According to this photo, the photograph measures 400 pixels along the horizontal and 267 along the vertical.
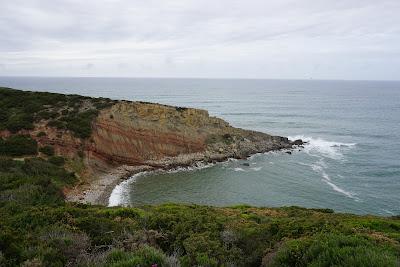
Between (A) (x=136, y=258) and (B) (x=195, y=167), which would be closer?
(A) (x=136, y=258)

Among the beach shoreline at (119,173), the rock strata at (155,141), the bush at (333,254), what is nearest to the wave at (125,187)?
the beach shoreline at (119,173)

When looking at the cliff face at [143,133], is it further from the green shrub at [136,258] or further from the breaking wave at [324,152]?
the green shrub at [136,258]

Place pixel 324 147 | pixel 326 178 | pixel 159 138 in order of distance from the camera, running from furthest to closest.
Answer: pixel 324 147 < pixel 159 138 < pixel 326 178

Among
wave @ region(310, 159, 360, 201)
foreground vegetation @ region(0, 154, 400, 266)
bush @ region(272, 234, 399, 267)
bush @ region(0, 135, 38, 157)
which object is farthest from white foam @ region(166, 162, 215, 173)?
bush @ region(272, 234, 399, 267)

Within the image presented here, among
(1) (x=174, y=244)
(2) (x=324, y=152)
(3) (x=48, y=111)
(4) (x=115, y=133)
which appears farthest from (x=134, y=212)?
(2) (x=324, y=152)

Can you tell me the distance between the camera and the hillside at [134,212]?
9062 millimetres

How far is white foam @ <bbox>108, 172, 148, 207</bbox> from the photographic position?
129 feet

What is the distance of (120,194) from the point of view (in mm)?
41969

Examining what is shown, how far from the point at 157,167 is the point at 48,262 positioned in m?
45.4

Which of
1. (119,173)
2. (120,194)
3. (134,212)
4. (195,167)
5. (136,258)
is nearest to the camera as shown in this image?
(136,258)

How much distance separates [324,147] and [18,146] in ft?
167

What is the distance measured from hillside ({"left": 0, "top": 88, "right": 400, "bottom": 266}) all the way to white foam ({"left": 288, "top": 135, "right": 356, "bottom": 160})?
216 inches

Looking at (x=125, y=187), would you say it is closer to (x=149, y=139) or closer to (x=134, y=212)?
(x=149, y=139)

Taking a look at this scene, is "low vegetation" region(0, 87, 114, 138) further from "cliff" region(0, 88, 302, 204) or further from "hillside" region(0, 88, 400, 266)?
"hillside" region(0, 88, 400, 266)
